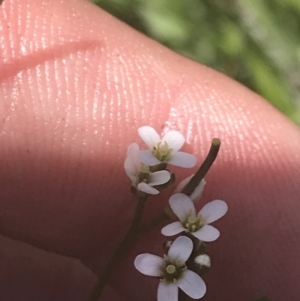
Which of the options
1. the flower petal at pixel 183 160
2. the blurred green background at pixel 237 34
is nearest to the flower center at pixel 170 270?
the flower petal at pixel 183 160

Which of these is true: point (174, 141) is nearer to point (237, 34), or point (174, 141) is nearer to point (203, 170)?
point (203, 170)

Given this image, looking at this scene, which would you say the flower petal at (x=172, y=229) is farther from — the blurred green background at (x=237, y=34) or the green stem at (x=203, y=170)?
the blurred green background at (x=237, y=34)

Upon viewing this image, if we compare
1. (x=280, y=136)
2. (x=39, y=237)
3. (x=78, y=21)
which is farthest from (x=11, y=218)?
(x=280, y=136)

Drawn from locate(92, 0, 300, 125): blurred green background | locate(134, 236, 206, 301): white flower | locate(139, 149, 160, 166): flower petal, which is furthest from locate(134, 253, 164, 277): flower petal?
locate(92, 0, 300, 125): blurred green background

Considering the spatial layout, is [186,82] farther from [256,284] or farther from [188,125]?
[256,284]

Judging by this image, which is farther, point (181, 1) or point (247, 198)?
point (181, 1)
